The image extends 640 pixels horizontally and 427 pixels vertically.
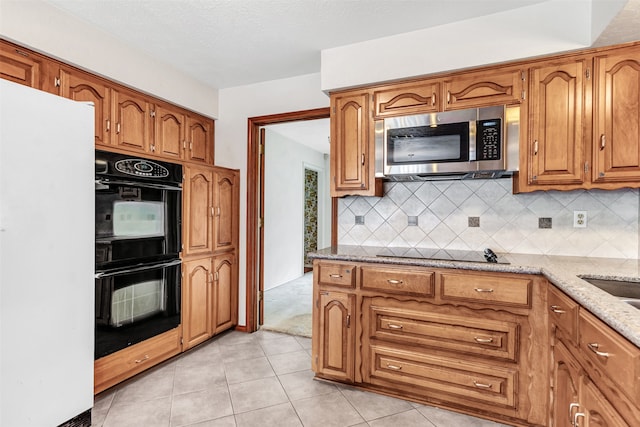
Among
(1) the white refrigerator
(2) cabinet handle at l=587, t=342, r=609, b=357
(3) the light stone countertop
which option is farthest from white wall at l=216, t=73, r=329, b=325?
(2) cabinet handle at l=587, t=342, r=609, b=357

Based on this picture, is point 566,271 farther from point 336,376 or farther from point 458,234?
point 336,376

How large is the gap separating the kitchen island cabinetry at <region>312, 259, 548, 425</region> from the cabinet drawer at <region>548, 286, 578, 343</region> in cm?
10

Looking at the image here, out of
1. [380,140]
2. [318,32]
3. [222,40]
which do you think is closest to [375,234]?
A: [380,140]

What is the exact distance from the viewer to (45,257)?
4.43 ft

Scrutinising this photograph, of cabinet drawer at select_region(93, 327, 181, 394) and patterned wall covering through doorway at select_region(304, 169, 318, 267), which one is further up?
patterned wall covering through doorway at select_region(304, 169, 318, 267)

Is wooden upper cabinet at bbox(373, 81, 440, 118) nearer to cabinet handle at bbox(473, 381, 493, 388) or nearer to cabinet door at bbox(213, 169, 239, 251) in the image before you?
cabinet door at bbox(213, 169, 239, 251)

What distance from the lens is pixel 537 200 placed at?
7.64ft

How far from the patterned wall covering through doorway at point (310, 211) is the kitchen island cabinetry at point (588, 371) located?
497 cm

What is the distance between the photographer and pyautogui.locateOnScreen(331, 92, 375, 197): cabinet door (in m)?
2.50

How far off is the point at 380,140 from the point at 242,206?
167 cm

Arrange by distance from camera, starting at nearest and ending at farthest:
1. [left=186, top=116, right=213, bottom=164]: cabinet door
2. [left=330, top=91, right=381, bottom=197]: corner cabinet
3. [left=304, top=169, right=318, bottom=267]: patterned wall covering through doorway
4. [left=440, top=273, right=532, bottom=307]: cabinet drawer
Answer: [left=440, top=273, right=532, bottom=307]: cabinet drawer
[left=330, top=91, right=381, bottom=197]: corner cabinet
[left=186, top=116, right=213, bottom=164]: cabinet door
[left=304, top=169, right=318, bottom=267]: patterned wall covering through doorway

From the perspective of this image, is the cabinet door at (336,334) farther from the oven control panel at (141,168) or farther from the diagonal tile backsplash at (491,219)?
the oven control panel at (141,168)

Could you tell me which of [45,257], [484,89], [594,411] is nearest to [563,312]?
[594,411]

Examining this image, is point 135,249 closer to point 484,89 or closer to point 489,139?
point 489,139
